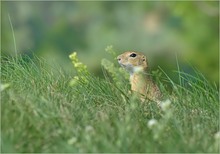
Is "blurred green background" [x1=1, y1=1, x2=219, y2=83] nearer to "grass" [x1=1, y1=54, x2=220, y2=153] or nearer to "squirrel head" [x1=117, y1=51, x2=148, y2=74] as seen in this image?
"squirrel head" [x1=117, y1=51, x2=148, y2=74]

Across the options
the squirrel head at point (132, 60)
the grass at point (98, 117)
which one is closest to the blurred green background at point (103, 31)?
the squirrel head at point (132, 60)

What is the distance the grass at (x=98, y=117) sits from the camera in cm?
403

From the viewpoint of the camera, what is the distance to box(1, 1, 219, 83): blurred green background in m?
20.4

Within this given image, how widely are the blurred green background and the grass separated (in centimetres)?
1444

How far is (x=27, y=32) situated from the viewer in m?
24.1

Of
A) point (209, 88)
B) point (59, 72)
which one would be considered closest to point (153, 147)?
point (209, 88)

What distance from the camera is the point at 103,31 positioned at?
2384 cm

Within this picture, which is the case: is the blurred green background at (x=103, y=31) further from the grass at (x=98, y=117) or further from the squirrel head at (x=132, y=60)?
the grass at (x=98, y=117)

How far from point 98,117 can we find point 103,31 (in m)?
19.5

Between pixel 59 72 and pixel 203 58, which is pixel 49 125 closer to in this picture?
pixel 59 72

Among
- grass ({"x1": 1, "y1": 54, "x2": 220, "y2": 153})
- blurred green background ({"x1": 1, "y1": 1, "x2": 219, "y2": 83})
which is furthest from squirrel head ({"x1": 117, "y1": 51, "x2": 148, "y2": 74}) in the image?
blurred green background ({"x1": 1, "y1": 1, "x2": 219, "y2": 83})

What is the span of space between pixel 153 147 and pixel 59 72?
4.90ft

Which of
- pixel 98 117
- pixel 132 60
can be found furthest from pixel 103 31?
pixel 98 117

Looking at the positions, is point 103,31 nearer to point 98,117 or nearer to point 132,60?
point 132,60
